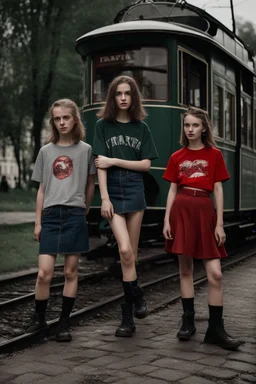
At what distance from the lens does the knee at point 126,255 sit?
5.21m

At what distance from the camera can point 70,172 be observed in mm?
5223

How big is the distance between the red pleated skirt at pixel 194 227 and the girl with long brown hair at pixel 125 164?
0.34 meters

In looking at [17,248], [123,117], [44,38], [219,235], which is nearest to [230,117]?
[17,248]

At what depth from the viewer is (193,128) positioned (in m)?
5.20

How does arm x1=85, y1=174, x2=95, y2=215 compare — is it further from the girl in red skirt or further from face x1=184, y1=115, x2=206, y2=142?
face x1=184, y1=115, x2=206, y2=142

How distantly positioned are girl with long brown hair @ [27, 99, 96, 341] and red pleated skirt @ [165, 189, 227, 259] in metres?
0.72

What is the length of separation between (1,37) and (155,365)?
875 inches

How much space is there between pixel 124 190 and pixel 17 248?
27.7 feet

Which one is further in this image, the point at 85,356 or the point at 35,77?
the point at 35,77

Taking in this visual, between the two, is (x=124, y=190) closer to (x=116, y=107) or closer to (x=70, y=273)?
(x=116, y=107)

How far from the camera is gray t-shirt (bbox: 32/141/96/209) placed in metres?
Result: 5.21

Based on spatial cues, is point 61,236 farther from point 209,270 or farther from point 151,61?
point 151,61

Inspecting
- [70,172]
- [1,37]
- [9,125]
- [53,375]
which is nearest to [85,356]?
[53,375]

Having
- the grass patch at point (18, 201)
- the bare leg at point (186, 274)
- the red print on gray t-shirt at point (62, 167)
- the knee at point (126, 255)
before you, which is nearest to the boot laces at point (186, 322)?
the bare leg at point (186, 274)
